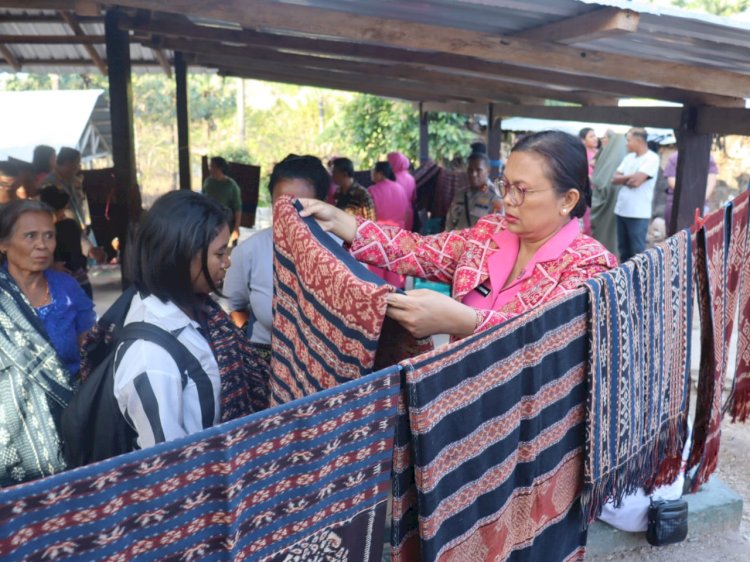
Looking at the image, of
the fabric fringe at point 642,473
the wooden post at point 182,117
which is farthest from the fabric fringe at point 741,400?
the wooden post at point 182,117

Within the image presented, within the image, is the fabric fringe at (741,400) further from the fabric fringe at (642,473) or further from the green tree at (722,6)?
the green tree at (722,6)

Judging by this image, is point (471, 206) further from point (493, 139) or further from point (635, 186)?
point (493, 139)

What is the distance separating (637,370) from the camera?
2314 mm

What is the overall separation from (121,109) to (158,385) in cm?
424

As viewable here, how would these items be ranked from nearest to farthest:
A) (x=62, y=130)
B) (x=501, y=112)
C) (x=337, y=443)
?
(x=337, y=443), (x=501, y=112), (x=62, y=130)

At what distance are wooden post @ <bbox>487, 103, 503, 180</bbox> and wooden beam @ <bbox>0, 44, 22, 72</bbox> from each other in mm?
6309

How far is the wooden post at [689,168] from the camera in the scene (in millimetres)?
4590

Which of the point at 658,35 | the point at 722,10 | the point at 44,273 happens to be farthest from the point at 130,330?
the point at 722,10

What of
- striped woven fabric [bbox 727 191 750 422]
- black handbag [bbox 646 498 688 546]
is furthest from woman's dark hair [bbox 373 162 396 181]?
black handbag [bbox 646 498 688 546]

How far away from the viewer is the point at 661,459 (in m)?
2.59

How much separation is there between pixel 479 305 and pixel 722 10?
2003 cm

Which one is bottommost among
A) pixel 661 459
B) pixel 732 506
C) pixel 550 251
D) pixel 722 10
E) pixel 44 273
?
pixel 732 506

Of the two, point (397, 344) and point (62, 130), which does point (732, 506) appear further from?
point (62, 130)

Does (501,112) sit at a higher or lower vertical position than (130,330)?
higher
